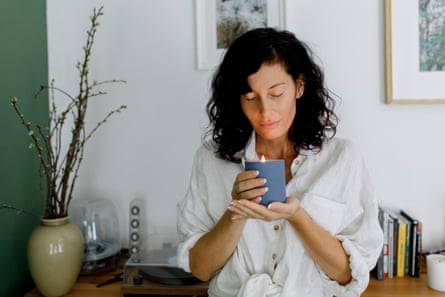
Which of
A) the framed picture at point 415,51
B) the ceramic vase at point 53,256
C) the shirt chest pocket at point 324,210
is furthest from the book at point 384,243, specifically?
the ceramic vase at point 53,256

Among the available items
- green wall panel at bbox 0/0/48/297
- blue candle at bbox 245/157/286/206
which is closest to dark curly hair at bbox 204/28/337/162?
blue candle at bbox 245/157/286/206

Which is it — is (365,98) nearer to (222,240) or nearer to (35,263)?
(222,240)

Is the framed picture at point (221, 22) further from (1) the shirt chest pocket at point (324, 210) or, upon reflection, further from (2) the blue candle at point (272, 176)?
(2) the blue candle at point (272, 176)

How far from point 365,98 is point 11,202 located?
1309 millimetres

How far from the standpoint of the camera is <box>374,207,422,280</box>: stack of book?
4.87ft

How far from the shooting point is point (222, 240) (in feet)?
3.29

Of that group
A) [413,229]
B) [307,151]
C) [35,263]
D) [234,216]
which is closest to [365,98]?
[413,229]

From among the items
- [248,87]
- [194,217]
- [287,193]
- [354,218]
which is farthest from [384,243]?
[248,87]

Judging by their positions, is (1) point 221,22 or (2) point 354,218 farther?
(1) point 221,22

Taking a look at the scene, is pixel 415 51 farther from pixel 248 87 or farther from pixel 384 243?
pixel 248 87

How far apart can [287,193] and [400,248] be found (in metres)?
0.69

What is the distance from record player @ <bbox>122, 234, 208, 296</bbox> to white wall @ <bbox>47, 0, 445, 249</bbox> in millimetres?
323

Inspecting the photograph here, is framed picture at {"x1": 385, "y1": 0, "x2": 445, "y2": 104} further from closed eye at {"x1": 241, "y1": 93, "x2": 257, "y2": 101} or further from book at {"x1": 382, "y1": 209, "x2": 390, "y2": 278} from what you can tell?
closed eye at {"x1": 241, "y1": 93, "x2": 257, "y2": 101}

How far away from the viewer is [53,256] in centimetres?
134
